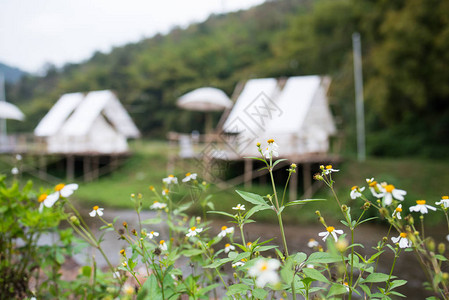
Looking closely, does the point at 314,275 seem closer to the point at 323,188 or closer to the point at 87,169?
the point at 323,188

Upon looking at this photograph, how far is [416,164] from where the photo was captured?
869 cm

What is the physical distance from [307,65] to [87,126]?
433 inches

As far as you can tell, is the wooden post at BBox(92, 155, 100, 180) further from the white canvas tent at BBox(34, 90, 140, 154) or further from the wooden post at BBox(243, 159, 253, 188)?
the wooden post at BBox(243, 159, 253, 188)

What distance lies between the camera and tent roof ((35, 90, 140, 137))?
1074cm

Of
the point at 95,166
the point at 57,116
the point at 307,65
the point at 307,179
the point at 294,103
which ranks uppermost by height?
the point at 307,65

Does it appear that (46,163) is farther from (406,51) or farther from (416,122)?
(416,122)

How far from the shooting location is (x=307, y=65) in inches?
661

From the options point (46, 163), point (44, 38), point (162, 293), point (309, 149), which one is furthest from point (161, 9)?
point (46, 163)

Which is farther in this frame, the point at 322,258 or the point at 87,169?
the point at 87,169

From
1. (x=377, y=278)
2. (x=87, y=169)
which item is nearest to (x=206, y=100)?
(x=87, y=169)

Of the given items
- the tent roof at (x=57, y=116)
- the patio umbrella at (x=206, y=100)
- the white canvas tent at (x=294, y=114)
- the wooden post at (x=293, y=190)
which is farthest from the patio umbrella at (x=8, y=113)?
the wooden post at (x=293, y=190)

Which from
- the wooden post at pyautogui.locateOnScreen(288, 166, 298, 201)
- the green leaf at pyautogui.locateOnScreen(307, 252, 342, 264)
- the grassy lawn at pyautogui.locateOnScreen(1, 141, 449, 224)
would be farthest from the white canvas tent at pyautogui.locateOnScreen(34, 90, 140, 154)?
the green leaf at pyautogui.locateOnScreen(307, 252, 342, 264)

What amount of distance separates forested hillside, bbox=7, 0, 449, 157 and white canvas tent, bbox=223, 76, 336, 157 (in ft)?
7.91

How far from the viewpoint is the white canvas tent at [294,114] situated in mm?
7113
